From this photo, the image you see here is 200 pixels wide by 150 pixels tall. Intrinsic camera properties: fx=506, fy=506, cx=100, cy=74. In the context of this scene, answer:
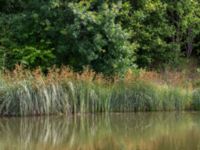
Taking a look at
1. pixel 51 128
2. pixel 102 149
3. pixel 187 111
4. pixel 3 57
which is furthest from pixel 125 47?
pixel 102 149

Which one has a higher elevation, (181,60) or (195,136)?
(181,60)

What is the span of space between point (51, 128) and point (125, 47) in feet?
16.8

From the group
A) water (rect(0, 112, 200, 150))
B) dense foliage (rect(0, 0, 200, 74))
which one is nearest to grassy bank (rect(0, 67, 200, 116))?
water (rect(0, 112, 200, 150))

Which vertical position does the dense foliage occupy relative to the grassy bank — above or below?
above

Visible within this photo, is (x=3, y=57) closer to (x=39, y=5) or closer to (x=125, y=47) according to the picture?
(x=39, y=5)

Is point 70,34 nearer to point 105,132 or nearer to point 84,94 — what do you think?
point 84,94

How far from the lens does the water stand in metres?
9.82

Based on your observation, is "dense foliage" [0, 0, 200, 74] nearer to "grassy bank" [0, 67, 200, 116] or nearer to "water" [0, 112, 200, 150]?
"grassy bank" [0, 67, 200, 116]

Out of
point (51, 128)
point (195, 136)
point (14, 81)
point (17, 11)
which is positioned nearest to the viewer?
point (195, 136)

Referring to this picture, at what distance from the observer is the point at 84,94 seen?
14.3 metres

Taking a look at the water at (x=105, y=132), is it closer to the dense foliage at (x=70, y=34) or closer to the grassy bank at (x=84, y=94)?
the grassy bank at (x=84, y=94)

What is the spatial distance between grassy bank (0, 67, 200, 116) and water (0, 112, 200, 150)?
1.45 feet

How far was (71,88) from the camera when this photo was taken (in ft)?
46.6

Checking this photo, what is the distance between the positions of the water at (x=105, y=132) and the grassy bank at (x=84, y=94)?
44 centimetres
